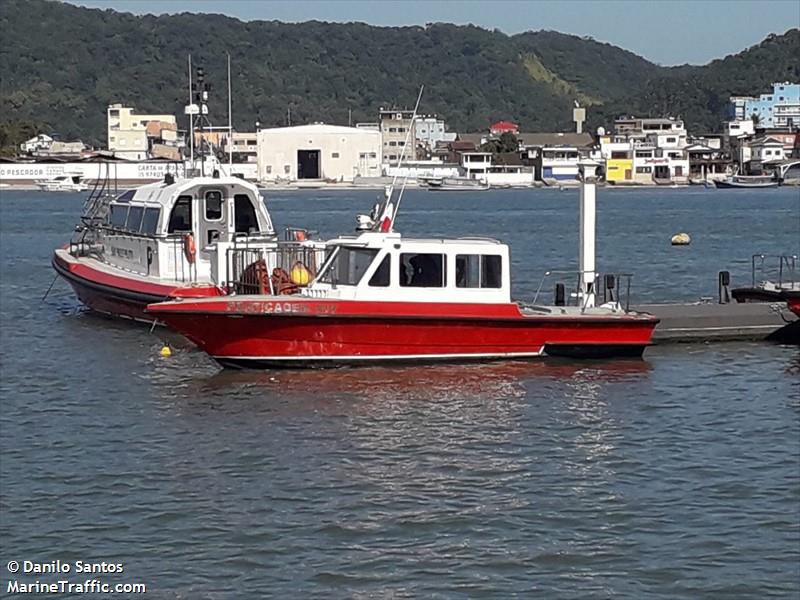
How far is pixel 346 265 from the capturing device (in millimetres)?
21641

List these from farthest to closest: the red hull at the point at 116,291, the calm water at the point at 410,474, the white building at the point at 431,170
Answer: the white building at the point at 431,170 < the red hull at the point at 116,291 < the calm water at the point at 410,474

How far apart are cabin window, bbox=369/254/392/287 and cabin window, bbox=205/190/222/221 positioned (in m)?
7.96

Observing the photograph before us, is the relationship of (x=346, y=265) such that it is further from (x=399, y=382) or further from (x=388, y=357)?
(x=399, y=382)

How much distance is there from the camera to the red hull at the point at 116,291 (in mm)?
26641

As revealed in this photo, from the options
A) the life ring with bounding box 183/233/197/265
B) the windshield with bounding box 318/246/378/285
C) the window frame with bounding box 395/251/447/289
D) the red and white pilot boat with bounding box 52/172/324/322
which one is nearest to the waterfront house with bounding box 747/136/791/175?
the red and white pilot boat with bounding box 52/172/324/322

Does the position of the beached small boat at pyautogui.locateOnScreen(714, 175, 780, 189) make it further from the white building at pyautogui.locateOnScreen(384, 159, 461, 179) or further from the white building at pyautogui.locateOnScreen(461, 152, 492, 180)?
the white building at pyautogui.locateOnScreen(384, 159, 461, 179)

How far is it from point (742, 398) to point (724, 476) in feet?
16.5

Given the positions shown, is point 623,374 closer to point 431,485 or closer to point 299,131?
point 431,485

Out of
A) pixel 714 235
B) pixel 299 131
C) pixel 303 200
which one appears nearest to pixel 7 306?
pixel 714 235

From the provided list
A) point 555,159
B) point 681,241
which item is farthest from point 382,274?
point 555,159

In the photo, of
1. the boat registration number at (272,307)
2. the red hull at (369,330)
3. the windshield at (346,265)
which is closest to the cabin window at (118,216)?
the red hull at (369,330)

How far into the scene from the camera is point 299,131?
513ft

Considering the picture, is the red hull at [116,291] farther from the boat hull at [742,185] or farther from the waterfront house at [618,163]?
the waterfront house at [618,163]

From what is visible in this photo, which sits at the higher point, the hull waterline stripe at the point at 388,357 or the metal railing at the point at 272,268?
the metal railing at the point at 272,268
